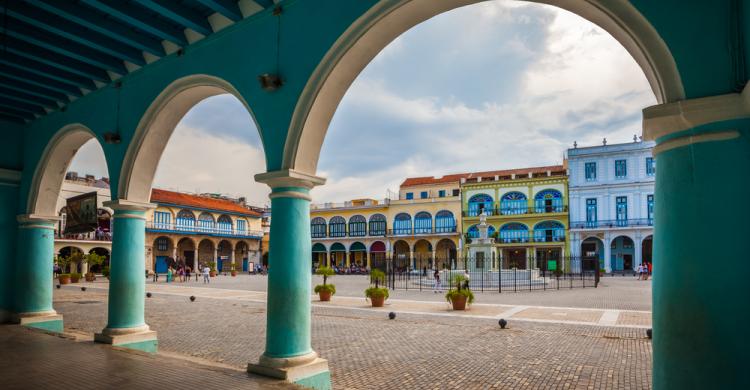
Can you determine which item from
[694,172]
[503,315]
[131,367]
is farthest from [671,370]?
[503,315]

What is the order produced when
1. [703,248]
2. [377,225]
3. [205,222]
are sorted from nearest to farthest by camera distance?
[703,248] → [205,222] → [377,225]

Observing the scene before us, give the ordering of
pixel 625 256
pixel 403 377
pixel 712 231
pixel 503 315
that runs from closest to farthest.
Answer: pixel 712 231, pixel 403 377, pixel 503 315, pixel 625 256

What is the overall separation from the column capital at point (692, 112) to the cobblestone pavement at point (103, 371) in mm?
3720

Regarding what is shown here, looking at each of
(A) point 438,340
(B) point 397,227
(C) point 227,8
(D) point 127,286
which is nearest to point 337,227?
(B) point 397,227

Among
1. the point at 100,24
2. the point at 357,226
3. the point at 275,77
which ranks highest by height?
the point at 100,24

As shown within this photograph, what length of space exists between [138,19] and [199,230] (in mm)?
39366

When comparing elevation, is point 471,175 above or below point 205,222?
above

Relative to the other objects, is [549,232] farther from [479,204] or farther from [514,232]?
[479,204]

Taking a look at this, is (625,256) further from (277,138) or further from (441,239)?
(277,138)

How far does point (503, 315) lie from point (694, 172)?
33.0 feet

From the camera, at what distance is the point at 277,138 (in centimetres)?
519

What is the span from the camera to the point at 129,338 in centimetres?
689

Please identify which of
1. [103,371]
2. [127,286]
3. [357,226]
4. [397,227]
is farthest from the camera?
[357,226]

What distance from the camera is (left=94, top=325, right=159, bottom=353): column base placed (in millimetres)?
6816
